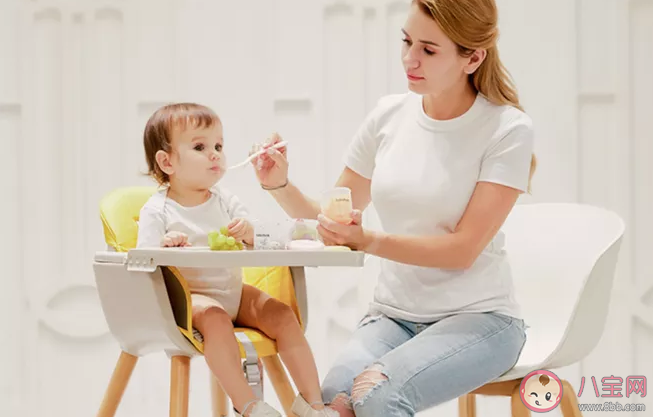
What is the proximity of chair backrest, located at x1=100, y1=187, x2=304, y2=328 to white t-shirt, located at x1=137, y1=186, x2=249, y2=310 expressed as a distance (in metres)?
0.11

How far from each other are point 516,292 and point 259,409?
819mm

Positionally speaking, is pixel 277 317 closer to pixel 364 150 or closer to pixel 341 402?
pixel 341 402

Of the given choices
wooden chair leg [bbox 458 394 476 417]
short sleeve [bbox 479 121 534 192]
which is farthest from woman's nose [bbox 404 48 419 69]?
wooden chair leg [bbox 458 394 476 417]

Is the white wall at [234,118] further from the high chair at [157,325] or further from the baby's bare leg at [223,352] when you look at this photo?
the baby's bare leg at [223,352]

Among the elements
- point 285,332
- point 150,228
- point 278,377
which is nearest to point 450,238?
point 285,332

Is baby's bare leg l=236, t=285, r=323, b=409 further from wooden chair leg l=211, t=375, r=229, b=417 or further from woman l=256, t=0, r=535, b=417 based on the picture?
wooden chair leg l=211, t=375, r=229, b=417

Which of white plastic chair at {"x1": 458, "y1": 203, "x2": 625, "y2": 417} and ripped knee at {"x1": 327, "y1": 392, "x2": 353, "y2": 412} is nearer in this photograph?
ripped knee at {"x1": 327, "y1": 392, "x2": 353, "y2": 412}

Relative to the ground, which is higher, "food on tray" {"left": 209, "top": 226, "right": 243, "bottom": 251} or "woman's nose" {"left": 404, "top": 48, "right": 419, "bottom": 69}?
"woman's nose" {"left": 404, "top": 48, "right": 419, "bottom": 69}

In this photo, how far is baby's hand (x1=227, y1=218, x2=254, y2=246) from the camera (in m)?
1.83

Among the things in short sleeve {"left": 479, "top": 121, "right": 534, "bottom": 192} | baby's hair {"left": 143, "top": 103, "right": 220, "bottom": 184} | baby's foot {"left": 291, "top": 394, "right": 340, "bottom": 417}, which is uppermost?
baby's hair {"left": 143, "top": 103, "right": 220, "bottom": 184}

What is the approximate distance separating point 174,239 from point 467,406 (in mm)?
905

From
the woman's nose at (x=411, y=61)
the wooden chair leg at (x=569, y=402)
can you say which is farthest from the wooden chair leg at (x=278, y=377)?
the woman's nose at (x=411, y=61)

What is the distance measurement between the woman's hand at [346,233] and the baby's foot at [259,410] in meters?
0.35

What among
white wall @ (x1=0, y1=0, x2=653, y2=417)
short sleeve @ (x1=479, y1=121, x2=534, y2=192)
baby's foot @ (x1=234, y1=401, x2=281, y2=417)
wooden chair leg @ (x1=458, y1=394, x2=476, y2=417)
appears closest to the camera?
baby's foot @ (x1=234, y1=401, x2=281, y2=417)
